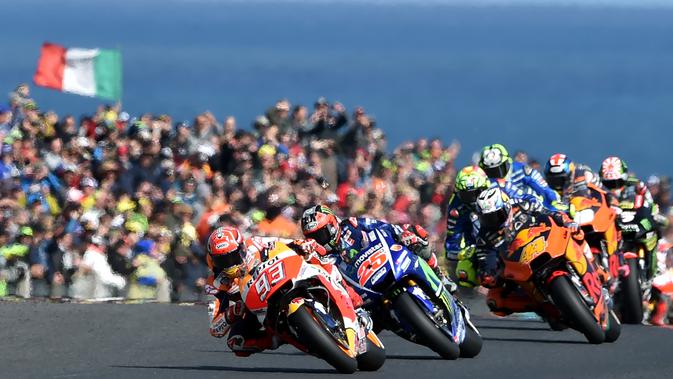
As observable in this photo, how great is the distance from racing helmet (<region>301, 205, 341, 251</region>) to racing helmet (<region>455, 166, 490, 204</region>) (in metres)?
2.18

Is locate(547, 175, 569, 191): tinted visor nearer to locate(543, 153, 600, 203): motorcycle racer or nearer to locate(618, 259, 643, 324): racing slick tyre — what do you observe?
locate(543, 153, 600, 203): motorcycle racer

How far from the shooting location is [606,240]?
52.4 feet

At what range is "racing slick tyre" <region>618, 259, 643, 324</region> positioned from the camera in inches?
649

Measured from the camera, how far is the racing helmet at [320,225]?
12.5 meters

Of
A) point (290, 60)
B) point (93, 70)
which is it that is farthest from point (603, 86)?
point (93, 70)

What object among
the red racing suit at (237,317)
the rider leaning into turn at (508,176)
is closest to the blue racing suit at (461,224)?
the rider leaning into turn at (508,176)

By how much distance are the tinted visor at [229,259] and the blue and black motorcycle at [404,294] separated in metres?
1.24

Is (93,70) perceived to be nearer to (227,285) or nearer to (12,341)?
(12,341)

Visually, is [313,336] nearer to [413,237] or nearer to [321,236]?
[321,236]

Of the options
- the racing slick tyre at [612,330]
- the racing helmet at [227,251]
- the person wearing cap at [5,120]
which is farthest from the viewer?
the person wearing cap at [5,120]

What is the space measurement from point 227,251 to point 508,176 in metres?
4.68

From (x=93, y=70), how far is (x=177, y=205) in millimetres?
7113

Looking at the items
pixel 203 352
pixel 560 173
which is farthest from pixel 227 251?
pixel 560 173

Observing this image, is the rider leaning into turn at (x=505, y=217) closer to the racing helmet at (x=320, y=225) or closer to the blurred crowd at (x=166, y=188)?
the racing helmet at (x=320, y=225)
